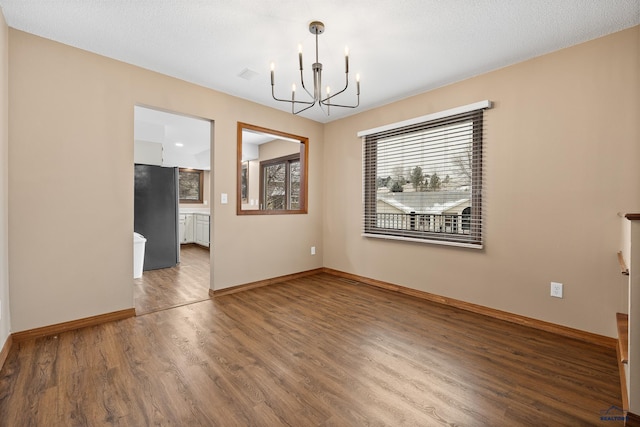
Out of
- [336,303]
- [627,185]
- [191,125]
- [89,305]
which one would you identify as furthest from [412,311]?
[191,125]

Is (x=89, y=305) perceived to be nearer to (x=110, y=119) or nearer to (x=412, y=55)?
(x=110, y=119)

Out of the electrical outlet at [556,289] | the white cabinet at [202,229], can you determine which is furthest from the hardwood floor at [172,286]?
the electrical outlet at [556,289]

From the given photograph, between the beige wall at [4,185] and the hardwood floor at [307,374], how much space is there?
28 cm

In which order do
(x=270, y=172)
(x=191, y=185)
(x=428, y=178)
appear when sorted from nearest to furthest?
1. (x=428, y=178)
2. (x=270, y=172)
3. (x=191, y=185)

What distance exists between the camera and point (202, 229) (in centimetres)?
709

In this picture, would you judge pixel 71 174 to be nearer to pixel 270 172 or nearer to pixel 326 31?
pixel 326 31

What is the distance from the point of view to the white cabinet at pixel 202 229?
22.7 ft

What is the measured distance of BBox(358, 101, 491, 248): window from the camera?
10.1ft

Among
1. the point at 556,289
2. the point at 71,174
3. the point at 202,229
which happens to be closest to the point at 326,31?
the point at 71,174

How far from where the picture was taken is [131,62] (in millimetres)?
2807

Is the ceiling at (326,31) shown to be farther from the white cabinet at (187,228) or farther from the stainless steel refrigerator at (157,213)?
the white cabinet at (187,228)

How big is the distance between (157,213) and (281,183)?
241cm

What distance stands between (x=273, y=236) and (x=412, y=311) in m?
2.04

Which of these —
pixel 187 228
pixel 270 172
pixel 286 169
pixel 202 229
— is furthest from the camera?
pixel 187 228
